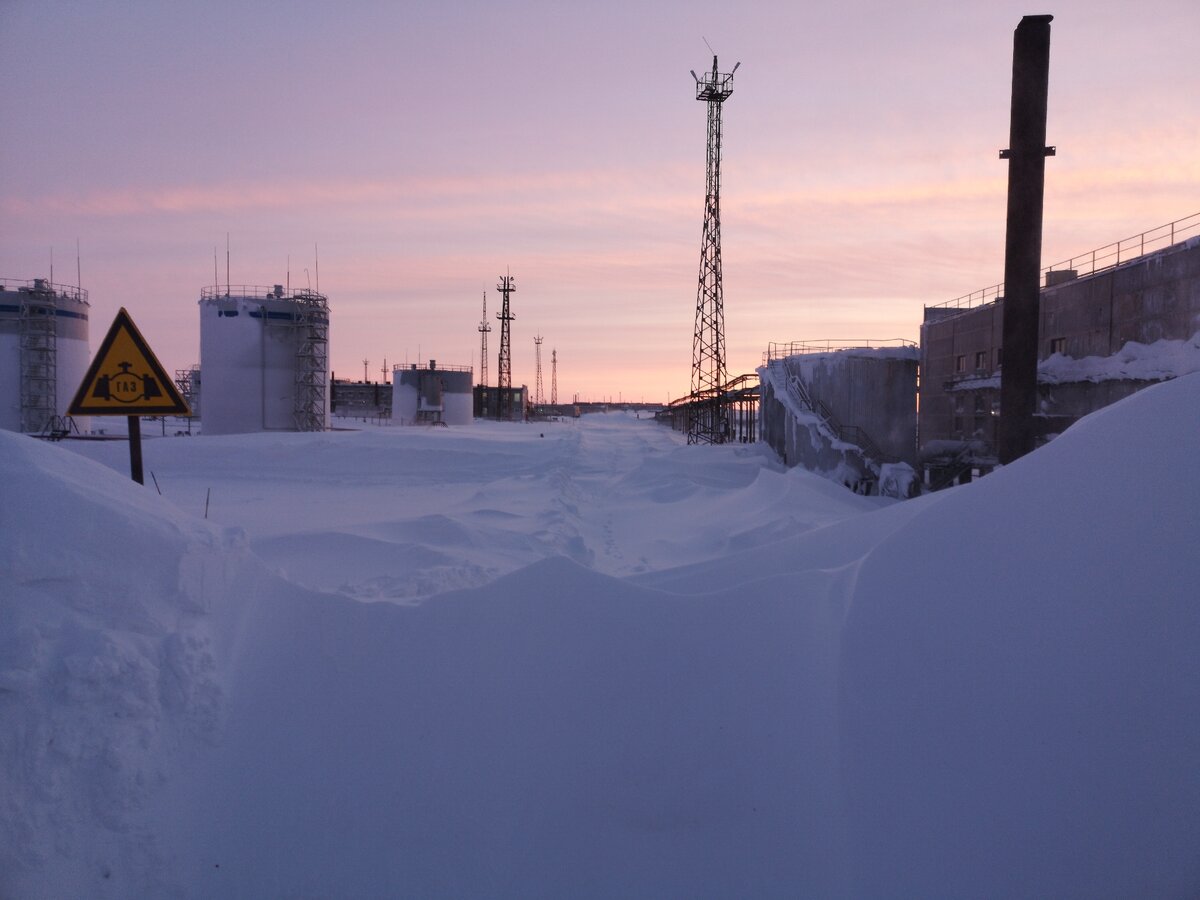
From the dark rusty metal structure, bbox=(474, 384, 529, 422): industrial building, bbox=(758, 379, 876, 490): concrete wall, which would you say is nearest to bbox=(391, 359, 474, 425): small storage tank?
bbox=(474, 384, 529, 422): industrial building

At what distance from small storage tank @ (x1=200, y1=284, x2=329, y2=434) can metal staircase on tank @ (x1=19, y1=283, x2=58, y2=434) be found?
708 cm

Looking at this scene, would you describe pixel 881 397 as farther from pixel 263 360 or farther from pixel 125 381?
pixel 263 360

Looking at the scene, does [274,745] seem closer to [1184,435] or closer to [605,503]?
[1184,435]

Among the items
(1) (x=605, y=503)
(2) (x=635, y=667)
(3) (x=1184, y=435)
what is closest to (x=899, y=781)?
(2) (x=635, y=667)

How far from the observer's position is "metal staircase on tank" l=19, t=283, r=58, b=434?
3347cm

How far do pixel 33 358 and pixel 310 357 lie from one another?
12.5m

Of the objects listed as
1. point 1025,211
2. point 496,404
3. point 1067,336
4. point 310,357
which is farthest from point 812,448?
point 496,404

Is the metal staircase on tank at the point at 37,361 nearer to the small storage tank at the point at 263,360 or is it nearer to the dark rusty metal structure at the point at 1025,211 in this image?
the small storage tank at the point at 263,360

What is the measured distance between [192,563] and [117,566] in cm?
46

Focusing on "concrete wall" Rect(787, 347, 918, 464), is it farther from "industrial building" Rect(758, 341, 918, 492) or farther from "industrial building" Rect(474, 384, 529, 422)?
"industrial building" Rect(474, 384, 529, 422)

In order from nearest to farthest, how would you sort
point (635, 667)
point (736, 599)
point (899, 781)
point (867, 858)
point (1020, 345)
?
point (867, 858) < point (899, 781) < point (635, 667) < point (736, 599) < point (1020, 345)

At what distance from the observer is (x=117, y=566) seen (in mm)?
4445

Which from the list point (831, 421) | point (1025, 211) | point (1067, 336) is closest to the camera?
point (1025, 211)

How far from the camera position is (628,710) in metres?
4.49
